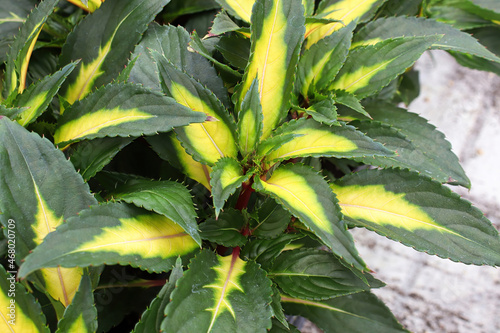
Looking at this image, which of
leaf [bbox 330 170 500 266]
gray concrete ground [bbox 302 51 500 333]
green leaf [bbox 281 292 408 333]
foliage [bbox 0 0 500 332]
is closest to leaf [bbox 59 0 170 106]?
foliage [bbox 0 0 500 332]

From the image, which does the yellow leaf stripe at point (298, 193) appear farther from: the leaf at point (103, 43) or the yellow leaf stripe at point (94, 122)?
the leaf at point (103, 43)

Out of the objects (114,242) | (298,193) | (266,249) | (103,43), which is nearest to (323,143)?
(298,193)

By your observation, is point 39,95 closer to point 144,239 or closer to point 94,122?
point 94,122

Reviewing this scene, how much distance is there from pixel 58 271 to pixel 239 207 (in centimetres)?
29

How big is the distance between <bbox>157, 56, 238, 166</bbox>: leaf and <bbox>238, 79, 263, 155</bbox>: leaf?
2cm

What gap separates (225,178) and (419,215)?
30 centimetres

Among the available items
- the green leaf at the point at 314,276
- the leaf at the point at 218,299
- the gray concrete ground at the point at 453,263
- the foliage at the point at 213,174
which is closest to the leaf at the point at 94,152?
the foliage at the point at 213,174

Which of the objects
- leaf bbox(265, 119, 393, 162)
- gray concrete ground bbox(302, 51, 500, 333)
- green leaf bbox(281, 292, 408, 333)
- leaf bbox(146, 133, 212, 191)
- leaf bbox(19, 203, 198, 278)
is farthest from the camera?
gray concrete ground bbox(302, 51, 500, 333)

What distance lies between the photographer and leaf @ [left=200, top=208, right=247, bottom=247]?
0.65 meters

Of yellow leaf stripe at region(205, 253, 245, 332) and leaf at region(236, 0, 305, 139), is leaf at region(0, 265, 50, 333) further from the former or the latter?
leaf at region(236, 0, 305, 139)

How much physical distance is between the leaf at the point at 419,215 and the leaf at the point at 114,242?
275mm

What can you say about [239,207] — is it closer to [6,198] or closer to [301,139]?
[301,139]

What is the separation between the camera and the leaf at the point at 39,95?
2.08 feet

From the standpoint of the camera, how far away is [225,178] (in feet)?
1.91
